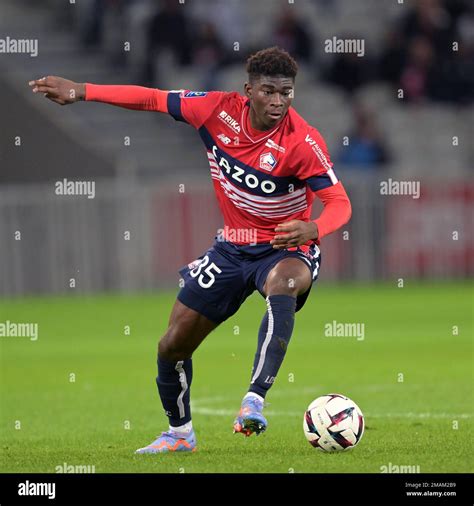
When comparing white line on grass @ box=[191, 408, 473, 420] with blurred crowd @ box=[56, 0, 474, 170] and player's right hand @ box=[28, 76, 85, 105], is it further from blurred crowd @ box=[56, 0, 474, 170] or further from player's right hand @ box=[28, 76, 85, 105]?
blurred crowd @ box=[56, 0, 474, 170]

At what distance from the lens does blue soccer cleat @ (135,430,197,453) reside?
9086 millimetres

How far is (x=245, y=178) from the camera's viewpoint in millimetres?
8875

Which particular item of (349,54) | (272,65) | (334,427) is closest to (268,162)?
(272,65)

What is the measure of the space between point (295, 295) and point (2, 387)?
645cm

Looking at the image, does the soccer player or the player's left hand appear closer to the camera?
the player's left hand

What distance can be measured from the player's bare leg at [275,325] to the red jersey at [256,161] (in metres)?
0.52

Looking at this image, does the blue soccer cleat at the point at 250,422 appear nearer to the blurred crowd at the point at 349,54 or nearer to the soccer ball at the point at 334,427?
the soccer ball at the point at 334,427

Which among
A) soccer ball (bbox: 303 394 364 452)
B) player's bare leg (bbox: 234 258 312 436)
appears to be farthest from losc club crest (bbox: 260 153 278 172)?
soccer ball (bbox: 303 394 364 452)

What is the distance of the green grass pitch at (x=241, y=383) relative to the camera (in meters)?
8.63

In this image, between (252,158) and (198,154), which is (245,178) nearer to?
(252,158)

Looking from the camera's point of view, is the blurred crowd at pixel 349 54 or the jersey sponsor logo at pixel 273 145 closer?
the jersey sponsor logo at pixel 273 145

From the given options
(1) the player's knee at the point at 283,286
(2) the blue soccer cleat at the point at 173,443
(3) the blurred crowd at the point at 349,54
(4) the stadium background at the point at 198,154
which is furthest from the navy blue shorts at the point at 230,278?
(3) the blurred crowd at the point at 349,54

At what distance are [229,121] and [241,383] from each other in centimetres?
537

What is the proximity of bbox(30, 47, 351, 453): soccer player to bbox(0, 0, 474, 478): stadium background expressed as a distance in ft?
29.9
